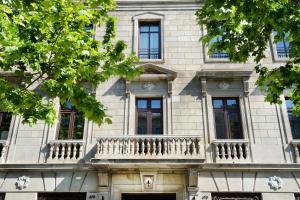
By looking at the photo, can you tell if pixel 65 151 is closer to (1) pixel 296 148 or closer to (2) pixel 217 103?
(2) pixel 217 103

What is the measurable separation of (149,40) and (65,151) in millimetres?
6265

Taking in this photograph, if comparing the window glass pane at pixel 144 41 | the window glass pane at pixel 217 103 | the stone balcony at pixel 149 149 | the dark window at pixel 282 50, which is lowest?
the stone balcony at pixel 149 149

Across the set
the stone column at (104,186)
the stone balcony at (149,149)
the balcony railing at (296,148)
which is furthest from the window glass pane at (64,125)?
the balcony railing at (296,148)

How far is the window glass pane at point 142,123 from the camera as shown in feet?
44.0

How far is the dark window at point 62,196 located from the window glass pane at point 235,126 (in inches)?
242

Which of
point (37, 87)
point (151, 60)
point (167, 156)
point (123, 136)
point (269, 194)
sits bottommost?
point (269, 194)

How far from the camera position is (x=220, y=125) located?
44.0 ft

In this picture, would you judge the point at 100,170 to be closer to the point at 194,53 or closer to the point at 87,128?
the point at 87,128

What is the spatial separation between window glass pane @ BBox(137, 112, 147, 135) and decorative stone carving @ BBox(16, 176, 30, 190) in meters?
4.50

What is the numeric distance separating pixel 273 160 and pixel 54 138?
841 cm

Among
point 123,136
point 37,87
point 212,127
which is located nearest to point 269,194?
point 212,127

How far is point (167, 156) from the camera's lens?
12.0 meters

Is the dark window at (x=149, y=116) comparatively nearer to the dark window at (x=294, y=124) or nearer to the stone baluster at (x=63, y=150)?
the stone baluster at (x=63, y=150)

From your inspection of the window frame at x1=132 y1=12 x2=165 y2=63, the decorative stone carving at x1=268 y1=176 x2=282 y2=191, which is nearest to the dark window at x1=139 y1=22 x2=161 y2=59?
the window frame at x1=132 y1=12 x2=165 y2=63
